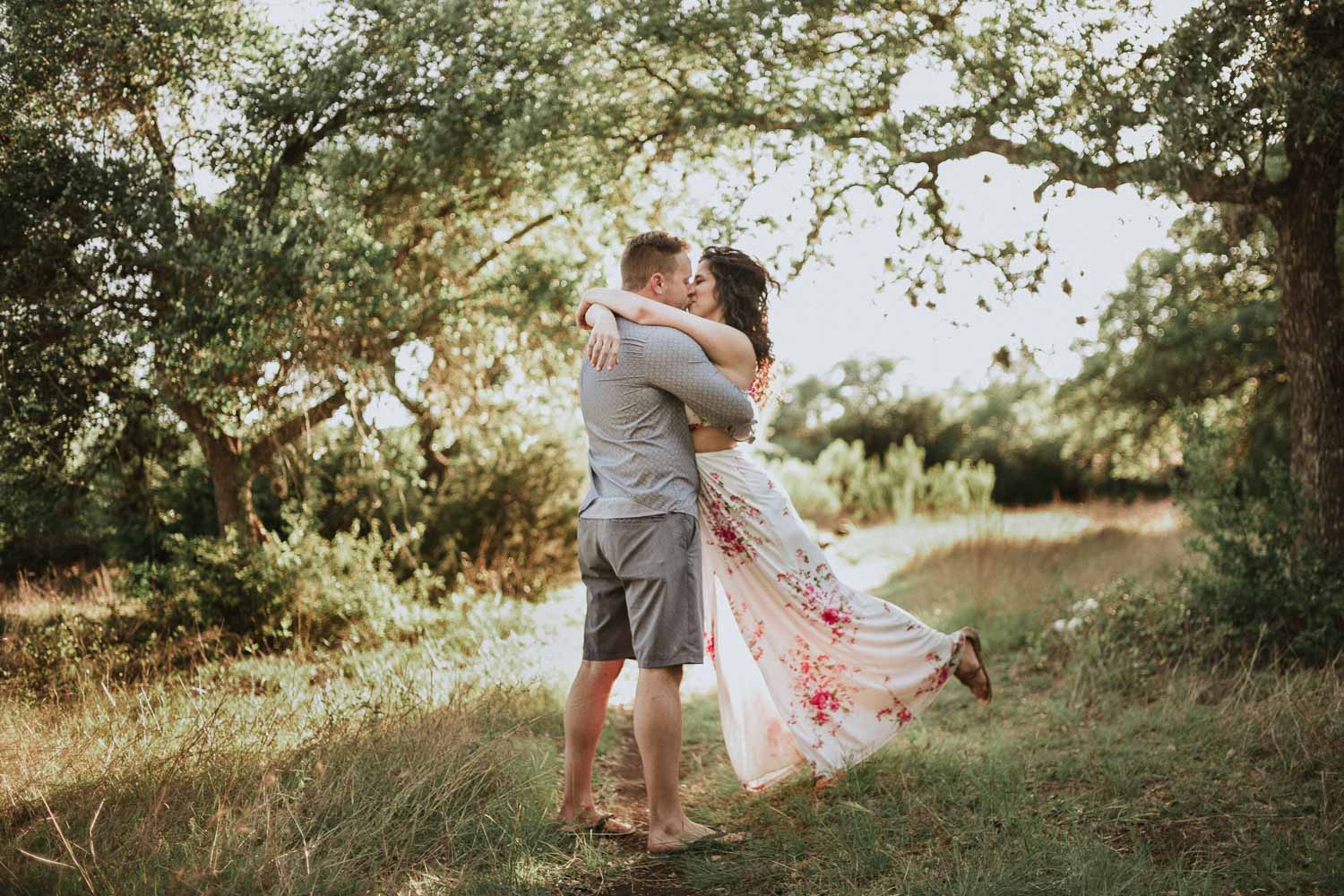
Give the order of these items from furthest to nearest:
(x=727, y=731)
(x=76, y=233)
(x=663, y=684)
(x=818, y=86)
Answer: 1. (x=818, y=86)
2. (x=76, y=233)
3. (x=727, y=731)
4. (x=663, y=684)

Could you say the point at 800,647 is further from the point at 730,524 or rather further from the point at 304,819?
the point at 304,819

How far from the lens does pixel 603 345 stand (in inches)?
127

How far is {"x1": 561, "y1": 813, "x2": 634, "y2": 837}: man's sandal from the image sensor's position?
11.4ft

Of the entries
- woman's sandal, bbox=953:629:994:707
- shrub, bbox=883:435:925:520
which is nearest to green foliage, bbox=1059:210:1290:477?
shrub, bbox=883:435:925:520

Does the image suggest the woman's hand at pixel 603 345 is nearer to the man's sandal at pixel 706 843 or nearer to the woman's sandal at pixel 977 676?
the man's sandal at pixel 706 843

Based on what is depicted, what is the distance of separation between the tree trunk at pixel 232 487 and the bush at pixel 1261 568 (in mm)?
6155

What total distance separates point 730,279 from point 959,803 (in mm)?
2159

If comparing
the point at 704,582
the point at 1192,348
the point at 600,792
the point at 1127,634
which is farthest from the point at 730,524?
the point at 1192,348

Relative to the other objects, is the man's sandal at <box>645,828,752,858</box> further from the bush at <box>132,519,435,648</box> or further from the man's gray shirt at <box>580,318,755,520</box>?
the bush at <box>132,519,435,648</box>

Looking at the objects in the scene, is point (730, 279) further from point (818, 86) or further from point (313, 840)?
point (818, 86)

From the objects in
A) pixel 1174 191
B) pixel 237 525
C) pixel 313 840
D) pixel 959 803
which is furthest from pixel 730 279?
pixel 237 525

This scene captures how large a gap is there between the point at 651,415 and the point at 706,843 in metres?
1.50

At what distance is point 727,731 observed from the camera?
154 inches

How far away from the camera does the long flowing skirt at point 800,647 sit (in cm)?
382
